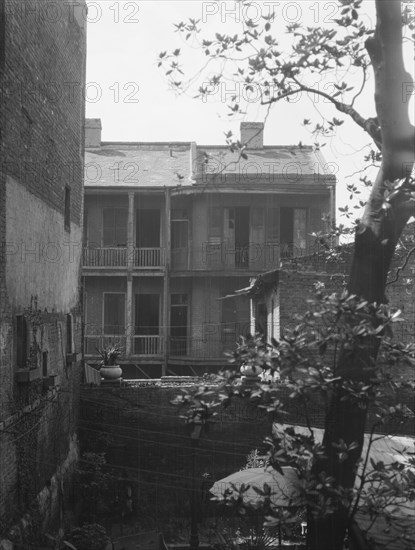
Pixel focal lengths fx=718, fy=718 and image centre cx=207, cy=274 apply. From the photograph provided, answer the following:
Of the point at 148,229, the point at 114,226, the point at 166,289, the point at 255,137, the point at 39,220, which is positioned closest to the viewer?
the point at 39,220

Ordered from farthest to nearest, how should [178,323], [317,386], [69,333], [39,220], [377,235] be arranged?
[178,323] → [69,333] → [39,220] → [377,235] → [317,386]

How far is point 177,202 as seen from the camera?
25.5 m

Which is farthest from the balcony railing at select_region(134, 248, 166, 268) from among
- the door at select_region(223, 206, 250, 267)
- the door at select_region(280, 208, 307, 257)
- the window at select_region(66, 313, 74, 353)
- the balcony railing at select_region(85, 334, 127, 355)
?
the window at select_region(66, 313, 74, 353)

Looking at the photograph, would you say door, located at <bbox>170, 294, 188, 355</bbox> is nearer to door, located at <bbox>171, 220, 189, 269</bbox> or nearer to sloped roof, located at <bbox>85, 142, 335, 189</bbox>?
door, located at <bbox>171, 220, 189, 269</bbox>

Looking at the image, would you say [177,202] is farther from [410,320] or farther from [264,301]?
[410,320]

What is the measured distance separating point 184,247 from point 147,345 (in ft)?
12.2

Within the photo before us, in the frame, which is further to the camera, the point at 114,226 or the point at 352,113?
the point at 114,226

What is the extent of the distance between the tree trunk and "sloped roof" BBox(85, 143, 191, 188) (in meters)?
17.6

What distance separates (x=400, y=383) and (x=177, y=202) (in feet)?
65.7

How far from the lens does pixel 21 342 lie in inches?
424

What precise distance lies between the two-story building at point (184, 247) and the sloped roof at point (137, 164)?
71 mm

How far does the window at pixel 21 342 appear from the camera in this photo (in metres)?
10.6

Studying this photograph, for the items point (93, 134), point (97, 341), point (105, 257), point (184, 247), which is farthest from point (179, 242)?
point (93, 134)

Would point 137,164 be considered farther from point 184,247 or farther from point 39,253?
point 39,253
